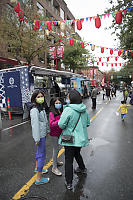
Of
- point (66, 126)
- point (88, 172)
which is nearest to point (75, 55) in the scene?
point (88, 172)

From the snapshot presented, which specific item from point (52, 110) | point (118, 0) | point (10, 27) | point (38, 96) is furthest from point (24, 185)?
point (10, 27)

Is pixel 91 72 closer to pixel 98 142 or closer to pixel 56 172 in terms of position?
pixel 98 142

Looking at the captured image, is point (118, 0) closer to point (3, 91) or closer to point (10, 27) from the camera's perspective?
point (10, 27)

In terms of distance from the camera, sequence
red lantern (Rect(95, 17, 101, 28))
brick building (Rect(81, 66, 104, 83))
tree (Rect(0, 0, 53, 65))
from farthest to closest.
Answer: brick building (Rect(81, 66, 104, 83)) < tree (Rect(0, 0, 53, 65)) < red lantern (Rect(95, 17, 101, 28))

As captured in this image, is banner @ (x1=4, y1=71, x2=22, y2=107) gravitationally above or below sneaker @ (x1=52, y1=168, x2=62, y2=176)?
above

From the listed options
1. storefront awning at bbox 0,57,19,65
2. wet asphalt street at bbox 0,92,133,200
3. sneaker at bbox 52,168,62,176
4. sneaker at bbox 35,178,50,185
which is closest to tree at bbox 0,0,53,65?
storefront awning at bbox 0,57,19,65

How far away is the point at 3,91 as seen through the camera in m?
11.2

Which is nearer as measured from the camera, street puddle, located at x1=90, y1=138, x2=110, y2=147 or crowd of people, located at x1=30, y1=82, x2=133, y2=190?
crowd of people, located at x1=30, y1=82, x2=133, y2=190

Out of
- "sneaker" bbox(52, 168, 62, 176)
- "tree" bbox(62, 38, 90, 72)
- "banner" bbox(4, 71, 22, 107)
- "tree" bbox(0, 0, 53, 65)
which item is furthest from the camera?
"tree" bbox(62, 38, 90, 72)

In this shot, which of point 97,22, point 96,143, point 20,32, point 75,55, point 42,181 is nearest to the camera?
point 42,181

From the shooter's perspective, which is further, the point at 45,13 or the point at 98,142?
the point at 45,13

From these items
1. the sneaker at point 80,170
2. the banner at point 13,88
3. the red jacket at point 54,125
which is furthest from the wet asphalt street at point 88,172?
the banner at point 13,88

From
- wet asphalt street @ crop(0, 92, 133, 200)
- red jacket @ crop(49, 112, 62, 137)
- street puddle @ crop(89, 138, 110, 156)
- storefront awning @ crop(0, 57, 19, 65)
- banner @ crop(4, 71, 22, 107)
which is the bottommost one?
wet asphalt street @ crop(0, 92, 133, 200)

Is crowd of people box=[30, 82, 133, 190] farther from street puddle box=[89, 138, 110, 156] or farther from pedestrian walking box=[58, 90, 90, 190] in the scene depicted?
street puddle box=[89, 138, 110, 156]
